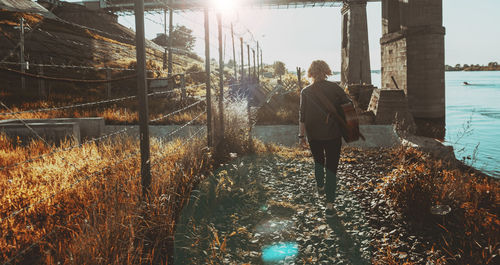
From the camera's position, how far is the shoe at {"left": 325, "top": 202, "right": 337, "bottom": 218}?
159 inches

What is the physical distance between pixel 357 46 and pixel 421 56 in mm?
7607

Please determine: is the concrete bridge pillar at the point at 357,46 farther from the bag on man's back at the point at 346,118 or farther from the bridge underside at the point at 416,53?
the bag on man's back at the point at 346,118

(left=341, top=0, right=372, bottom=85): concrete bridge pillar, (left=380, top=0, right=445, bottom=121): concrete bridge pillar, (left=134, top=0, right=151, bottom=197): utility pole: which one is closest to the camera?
(left=134, top=0, right=151, bottom=197): utility pole

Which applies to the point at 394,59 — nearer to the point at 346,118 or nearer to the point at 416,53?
the point at 416,53

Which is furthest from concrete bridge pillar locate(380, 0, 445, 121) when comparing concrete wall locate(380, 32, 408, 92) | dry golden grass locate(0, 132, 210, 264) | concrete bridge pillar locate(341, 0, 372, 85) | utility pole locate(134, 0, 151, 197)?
utility pole locate(134, 0, 151, 197)

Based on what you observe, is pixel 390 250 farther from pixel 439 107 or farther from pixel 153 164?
pixel 439 107

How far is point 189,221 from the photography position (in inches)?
132

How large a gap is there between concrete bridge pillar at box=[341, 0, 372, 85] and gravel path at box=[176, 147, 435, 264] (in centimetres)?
1456

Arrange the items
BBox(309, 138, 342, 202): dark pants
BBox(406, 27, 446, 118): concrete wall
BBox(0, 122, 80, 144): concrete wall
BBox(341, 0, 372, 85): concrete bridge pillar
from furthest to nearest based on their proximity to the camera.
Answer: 1. BBox(341, 0, 372, 85): concrete bridge pillar
2. BBox(406, 27, 446, 118): concrete wall
3. BBox(0, 122, 80, 144): concrete wall
4. BBox(309, 138, 342, 202): dark pants

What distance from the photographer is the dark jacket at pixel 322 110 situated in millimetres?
4137

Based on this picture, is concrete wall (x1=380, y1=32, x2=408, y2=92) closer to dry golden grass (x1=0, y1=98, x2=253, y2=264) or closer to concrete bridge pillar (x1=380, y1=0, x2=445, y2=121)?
concrete bridge pillar (x1=380, y1=0, x2=445, y2=121)

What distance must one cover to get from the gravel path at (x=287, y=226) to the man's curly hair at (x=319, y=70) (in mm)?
1675

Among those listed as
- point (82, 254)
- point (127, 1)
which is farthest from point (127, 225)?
point (127, 1)

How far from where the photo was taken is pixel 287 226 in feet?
12.3
